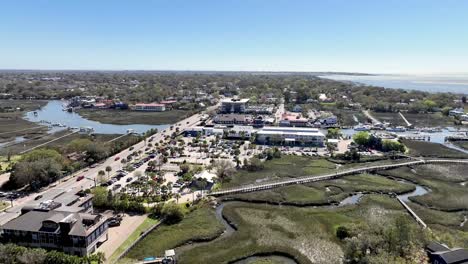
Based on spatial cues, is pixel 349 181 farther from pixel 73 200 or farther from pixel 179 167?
pixel 73 200

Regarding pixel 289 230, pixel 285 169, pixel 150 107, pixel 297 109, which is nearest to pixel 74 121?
pixel 150 107

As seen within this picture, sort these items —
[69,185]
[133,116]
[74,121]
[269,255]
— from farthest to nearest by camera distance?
[133,116] < [74,121] < [69,185] < [269,255]

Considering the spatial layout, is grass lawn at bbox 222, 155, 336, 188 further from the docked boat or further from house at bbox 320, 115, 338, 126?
the docked boat

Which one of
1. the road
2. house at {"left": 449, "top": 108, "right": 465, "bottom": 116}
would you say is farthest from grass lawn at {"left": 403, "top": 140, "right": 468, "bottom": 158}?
the road

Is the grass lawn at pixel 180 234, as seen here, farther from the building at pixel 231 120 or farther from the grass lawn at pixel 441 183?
the building at pixel 231 120

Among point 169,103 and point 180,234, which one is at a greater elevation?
point 169,103

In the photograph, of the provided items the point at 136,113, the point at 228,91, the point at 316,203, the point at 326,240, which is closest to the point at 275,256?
the point at 326,240

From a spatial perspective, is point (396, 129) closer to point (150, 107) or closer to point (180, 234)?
point (180, 234)
